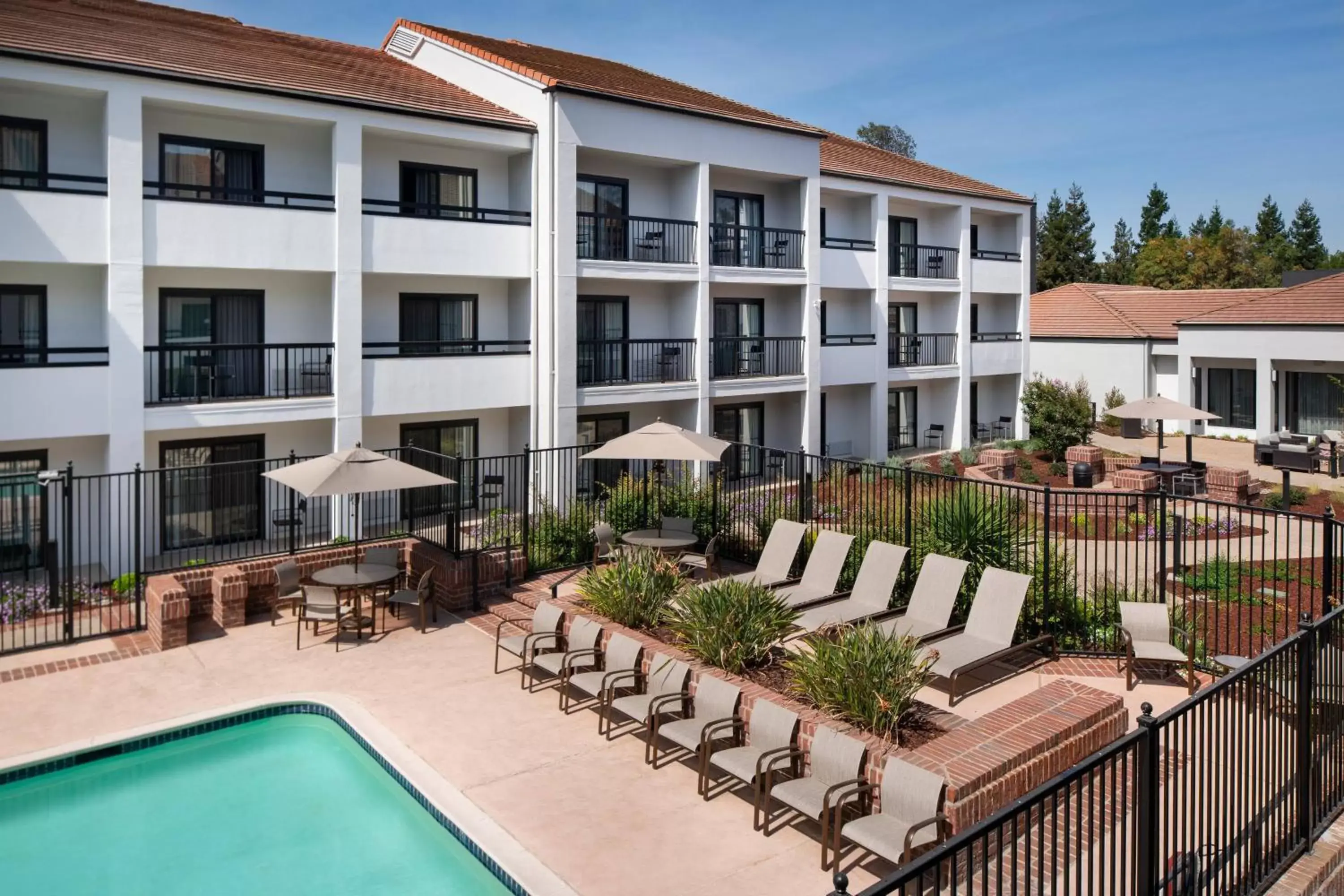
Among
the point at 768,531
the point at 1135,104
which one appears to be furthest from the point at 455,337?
the point at 1135,104

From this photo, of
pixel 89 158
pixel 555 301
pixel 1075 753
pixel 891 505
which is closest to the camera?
pixel 1075 753

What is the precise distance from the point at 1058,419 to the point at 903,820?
2539 centimetres

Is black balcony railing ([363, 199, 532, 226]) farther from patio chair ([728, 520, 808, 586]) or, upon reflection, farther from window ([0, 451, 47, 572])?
patio chair ([728, 520, 808, 586])

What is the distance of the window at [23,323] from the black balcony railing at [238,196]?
2.78 meters

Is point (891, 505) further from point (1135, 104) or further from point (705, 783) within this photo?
point (1135, 104)

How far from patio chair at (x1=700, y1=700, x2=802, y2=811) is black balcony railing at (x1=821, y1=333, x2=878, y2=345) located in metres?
22.7

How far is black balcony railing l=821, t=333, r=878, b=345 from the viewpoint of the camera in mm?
30922

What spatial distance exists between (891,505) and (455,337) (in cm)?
1240

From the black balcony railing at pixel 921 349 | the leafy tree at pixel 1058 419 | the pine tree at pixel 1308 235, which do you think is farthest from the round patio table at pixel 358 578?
the pine tree at pixel 1308 235

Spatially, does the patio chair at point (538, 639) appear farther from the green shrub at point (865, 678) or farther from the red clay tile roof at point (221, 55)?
the red clay tile roof at point (221, 55)

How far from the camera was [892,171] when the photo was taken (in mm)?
33031

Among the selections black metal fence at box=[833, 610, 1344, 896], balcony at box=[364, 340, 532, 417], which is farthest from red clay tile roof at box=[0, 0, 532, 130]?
A: black metal fence at box=[833, 610, 1344, 896]

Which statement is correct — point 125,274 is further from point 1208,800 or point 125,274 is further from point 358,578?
point 1208,800

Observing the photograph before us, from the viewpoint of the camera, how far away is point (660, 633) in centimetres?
1224
